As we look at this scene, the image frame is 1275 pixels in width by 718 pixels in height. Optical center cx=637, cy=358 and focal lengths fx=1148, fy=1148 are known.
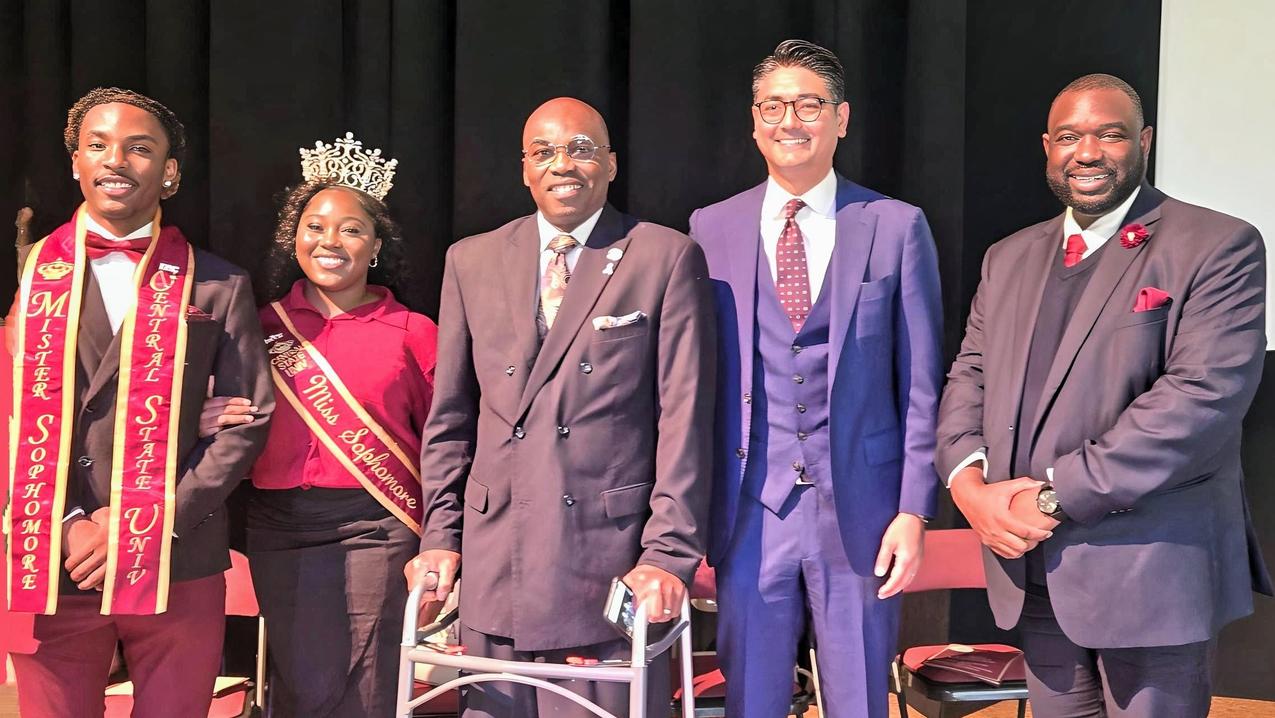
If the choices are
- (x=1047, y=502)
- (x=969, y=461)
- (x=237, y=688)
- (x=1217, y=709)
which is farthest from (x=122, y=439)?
(x=1217, y=709)

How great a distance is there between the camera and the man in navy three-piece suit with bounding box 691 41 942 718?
214cm

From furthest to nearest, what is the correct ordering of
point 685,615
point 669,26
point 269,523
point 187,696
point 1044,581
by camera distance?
point 669,26, point 269,523, point 187,696, point 1044,581, point 685,615

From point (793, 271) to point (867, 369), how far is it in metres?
0.24

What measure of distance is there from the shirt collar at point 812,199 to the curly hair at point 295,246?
993 millimetres

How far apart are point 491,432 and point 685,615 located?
0.49m

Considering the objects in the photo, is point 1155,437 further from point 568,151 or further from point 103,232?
point 103,232

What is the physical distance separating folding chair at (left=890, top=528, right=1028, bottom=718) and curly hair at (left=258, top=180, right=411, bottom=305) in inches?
59.8

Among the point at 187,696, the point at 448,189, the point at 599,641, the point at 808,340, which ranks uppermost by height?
the point at 448,189

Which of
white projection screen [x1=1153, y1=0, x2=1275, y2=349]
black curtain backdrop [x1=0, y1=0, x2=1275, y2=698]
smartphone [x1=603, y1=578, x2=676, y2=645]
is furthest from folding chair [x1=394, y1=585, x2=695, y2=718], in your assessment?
white projection screen [x1=1153, y1=0, x2=1275, y2=349]

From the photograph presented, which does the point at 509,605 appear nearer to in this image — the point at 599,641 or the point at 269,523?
the point at 599,641

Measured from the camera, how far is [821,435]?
2.14 m

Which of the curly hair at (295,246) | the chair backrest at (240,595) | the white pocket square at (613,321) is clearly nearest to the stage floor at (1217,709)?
the chair backrest at (240,595)

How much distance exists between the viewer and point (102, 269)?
92.3 inches

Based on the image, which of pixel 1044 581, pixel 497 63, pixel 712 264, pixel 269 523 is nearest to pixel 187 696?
pixel 269 523
